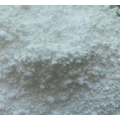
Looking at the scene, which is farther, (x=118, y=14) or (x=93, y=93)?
(x=118, y=14)

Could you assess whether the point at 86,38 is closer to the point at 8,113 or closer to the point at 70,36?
the point at 70,36

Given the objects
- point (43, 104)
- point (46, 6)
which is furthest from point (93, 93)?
point (46, 6)

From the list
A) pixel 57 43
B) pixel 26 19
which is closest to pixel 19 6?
pixel 26 19

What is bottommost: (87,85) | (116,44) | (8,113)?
(8,113)

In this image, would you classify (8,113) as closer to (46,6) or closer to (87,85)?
(87,85)

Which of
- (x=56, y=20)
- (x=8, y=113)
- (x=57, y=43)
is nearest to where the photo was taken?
(x=8, y=113)

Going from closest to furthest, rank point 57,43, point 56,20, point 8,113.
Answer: point 8,113
point 57,43
point 56,20

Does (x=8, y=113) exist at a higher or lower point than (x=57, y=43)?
lower
